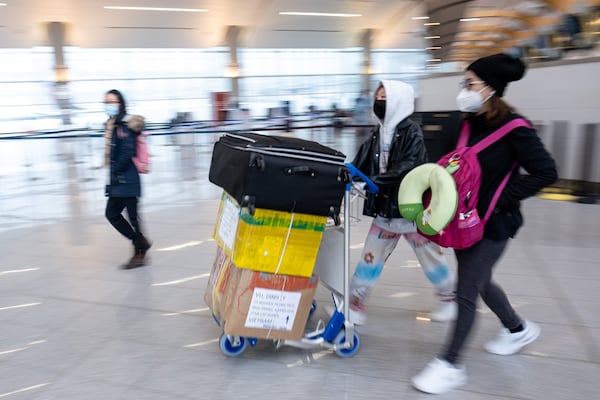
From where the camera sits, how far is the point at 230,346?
257 cm

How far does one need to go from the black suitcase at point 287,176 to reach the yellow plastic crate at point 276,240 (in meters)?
0.08

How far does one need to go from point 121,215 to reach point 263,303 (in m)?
2.33

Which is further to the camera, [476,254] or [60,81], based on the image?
[60,81]

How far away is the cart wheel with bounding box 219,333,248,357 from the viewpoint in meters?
2.55

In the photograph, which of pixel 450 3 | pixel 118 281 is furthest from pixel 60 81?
pixel 118 281

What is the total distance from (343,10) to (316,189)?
25227 millimetres

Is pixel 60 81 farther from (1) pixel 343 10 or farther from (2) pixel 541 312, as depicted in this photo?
(2) pixel 541 312

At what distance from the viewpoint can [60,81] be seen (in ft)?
76.3

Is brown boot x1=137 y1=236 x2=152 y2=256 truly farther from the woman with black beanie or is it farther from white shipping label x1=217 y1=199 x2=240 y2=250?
the woman with black beanie

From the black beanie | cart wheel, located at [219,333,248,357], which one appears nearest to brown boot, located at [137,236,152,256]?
cart wheel, located at [219,333,248,357]

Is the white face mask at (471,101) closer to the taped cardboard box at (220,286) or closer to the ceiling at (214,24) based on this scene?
the taped cardboard box at (220,286)

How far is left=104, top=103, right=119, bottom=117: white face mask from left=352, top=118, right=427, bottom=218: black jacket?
2301 mm

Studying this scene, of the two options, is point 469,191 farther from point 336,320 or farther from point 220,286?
point 220,286

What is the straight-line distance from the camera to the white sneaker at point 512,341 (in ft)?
8.42
